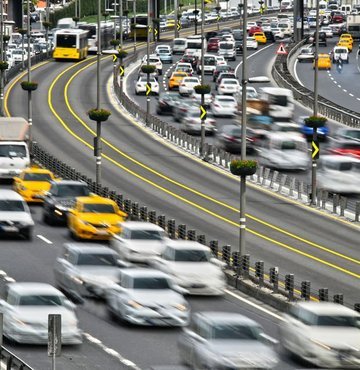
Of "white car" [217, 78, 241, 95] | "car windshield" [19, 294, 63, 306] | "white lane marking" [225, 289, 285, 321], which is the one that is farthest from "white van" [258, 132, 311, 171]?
"car windshield" [19, 294, 63, 306]

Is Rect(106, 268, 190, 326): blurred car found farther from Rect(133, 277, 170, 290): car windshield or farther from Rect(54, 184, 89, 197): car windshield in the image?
Rect(54, 184, 89, 197): car windshield

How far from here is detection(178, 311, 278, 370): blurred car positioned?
38781mm

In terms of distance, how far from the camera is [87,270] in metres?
50.1

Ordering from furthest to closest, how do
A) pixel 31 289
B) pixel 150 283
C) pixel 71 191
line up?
pixel 71 191, pixel 150 283, pixel 31 289

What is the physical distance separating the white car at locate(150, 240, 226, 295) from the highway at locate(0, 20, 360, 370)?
21.7 inches

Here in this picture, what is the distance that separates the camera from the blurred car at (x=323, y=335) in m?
41.0

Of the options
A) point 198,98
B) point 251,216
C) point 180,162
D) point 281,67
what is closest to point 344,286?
point 251,216

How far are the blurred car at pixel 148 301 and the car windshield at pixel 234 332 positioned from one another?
214 inches

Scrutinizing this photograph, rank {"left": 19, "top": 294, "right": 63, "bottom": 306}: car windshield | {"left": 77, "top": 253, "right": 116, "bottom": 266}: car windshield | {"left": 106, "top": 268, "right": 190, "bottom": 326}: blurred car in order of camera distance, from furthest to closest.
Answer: {"left": 77, "top": 253, "right": 116, "bottom": 266}: car windshield < {"left": 106, "top": 268, "right": 190, "bottom": 326}: blurred car < {"left": 19, "top": 294, "right": 63, "bottom": 306}: car windshield

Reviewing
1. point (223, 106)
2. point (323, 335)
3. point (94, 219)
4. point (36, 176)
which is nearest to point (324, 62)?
point (223, 106)

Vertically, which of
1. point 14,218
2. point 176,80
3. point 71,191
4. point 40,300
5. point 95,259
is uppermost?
point 40,300

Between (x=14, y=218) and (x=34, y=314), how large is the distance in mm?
17984

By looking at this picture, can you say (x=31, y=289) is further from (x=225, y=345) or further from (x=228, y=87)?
(x=228, y=87)

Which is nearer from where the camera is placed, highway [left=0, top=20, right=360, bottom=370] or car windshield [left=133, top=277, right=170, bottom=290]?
highway [left=0, top=20, right=360, bottom=370]
